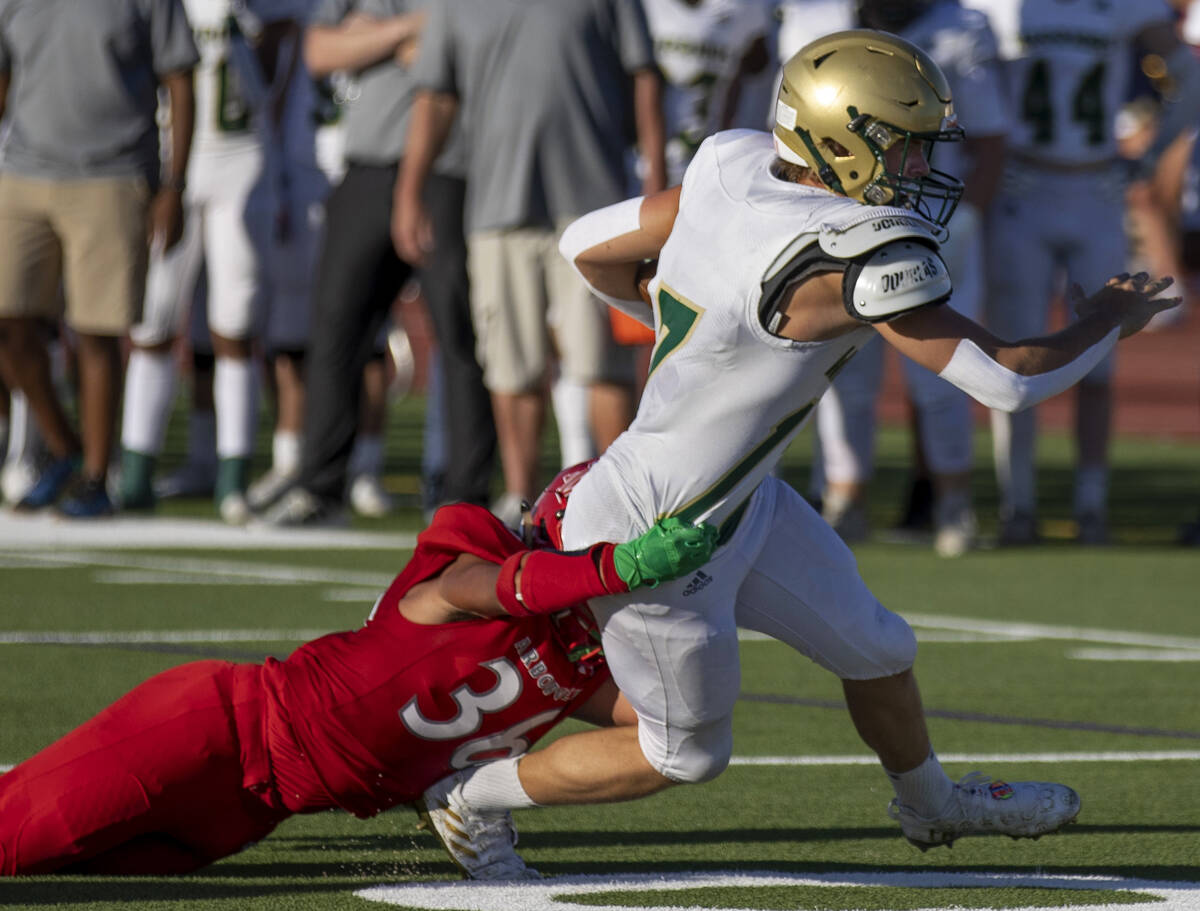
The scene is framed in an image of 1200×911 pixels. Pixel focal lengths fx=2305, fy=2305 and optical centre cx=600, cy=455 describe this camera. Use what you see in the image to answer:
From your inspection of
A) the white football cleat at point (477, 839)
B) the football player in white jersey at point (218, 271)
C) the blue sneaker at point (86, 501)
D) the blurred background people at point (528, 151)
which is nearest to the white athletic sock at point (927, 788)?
the white football cleat at point (477, 839)

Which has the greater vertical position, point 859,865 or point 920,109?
point 920,109

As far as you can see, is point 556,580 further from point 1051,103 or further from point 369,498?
point 369,498

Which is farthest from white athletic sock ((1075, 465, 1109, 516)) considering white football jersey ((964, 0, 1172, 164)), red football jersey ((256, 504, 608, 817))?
red football jersey ((256, 504, 608, 817))

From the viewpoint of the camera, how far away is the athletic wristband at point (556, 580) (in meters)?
3.48

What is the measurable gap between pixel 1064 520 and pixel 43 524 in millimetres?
4558

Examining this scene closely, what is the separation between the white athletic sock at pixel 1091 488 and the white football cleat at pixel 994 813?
18.5ft

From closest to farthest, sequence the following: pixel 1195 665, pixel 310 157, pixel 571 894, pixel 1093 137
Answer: pixel 571 894 < pixel 1195 665 < pixel 1093 137 < pixel 310 157

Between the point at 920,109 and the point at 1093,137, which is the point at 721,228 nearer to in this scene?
the point at 920,109

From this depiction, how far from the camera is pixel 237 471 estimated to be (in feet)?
30.0

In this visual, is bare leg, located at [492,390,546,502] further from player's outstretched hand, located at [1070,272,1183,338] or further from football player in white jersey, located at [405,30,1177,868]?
player's outstretched hand, located at [1070,272,1183,338]

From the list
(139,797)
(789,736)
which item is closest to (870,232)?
(139,797)

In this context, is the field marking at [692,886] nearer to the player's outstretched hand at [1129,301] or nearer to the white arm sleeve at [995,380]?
the white arm sleeve at [995,380]

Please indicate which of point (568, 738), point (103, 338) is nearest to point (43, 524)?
point (103, 338)

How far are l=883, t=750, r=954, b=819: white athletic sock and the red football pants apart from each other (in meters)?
1.03
